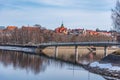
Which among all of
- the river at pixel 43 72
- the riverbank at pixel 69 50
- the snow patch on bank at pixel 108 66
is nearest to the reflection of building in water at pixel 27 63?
the river at pixel 43 72

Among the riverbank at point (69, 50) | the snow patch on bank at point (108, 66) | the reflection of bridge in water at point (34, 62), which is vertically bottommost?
the riverbank at point (69, 50)

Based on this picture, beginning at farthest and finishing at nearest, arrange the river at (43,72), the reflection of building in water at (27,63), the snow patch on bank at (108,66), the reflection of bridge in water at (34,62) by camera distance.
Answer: the reflection of bridge in water at (34,62)
the reflection of building in water at (27,63)
the snow patch on bank at (108,66)
the river at (43,72)

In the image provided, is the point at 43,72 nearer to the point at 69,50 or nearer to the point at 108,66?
the point at 108,66

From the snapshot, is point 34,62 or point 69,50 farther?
point 69,50

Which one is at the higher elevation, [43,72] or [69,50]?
[43,72]

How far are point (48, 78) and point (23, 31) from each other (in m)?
130

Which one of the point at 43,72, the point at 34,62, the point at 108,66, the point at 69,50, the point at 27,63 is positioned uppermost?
the point at 108,66

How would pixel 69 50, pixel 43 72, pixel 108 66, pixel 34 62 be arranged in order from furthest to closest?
1. pixel 69 50
2. pixel 34 62
3. pixel 108 66
4. pixel 43 72

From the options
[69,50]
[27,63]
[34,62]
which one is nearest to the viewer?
[27,63]

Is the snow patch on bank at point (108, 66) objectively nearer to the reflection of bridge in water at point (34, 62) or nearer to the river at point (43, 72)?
the river at point (43, 72)

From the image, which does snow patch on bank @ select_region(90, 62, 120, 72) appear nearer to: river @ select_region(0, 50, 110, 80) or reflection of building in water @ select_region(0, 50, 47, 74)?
river @ select_region(0, 50, 110, 80)

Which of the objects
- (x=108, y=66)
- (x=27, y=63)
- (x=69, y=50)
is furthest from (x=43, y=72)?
(x=69, y=50)

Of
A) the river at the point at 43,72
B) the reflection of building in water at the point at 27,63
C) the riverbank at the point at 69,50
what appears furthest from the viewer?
the riverbank at the point at 69,50

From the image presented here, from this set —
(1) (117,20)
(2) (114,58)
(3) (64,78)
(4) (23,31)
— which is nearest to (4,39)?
(4) (23,31)
